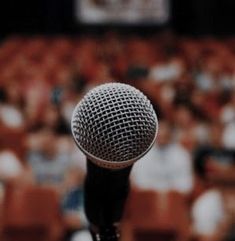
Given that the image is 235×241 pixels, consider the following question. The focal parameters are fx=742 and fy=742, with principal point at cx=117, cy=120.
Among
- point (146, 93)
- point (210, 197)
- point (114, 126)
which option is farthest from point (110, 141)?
point (146, 93)

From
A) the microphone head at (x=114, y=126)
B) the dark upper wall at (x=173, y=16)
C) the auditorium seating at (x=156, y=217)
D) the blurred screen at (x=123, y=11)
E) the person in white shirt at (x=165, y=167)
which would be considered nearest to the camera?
the microphone head at (x=114, y=126)

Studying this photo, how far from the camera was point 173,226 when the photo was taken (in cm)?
460

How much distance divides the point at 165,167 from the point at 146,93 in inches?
57.7

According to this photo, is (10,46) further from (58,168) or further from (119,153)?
(119,153)

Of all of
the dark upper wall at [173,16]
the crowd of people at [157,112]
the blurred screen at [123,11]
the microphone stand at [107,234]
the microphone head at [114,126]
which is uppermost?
the microphone head at [114,126]

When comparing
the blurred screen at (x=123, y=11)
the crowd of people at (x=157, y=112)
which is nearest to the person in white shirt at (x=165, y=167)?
the crowd of people at (x=157, y=112)

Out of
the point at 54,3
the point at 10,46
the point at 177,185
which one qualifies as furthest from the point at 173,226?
the point at 54,3

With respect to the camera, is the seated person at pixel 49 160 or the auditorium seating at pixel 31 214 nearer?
the auditorium seating at pixel 31 214

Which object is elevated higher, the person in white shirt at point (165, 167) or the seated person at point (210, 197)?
the seated person at point (210, 197)

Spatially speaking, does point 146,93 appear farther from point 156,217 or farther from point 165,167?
point 156,217

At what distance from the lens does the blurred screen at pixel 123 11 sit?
1570 cm

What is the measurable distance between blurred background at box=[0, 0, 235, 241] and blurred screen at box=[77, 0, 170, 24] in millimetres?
25

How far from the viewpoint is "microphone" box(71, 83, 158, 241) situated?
111 cm

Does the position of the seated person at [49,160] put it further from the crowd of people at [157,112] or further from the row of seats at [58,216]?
the row of seats at [58,216]
